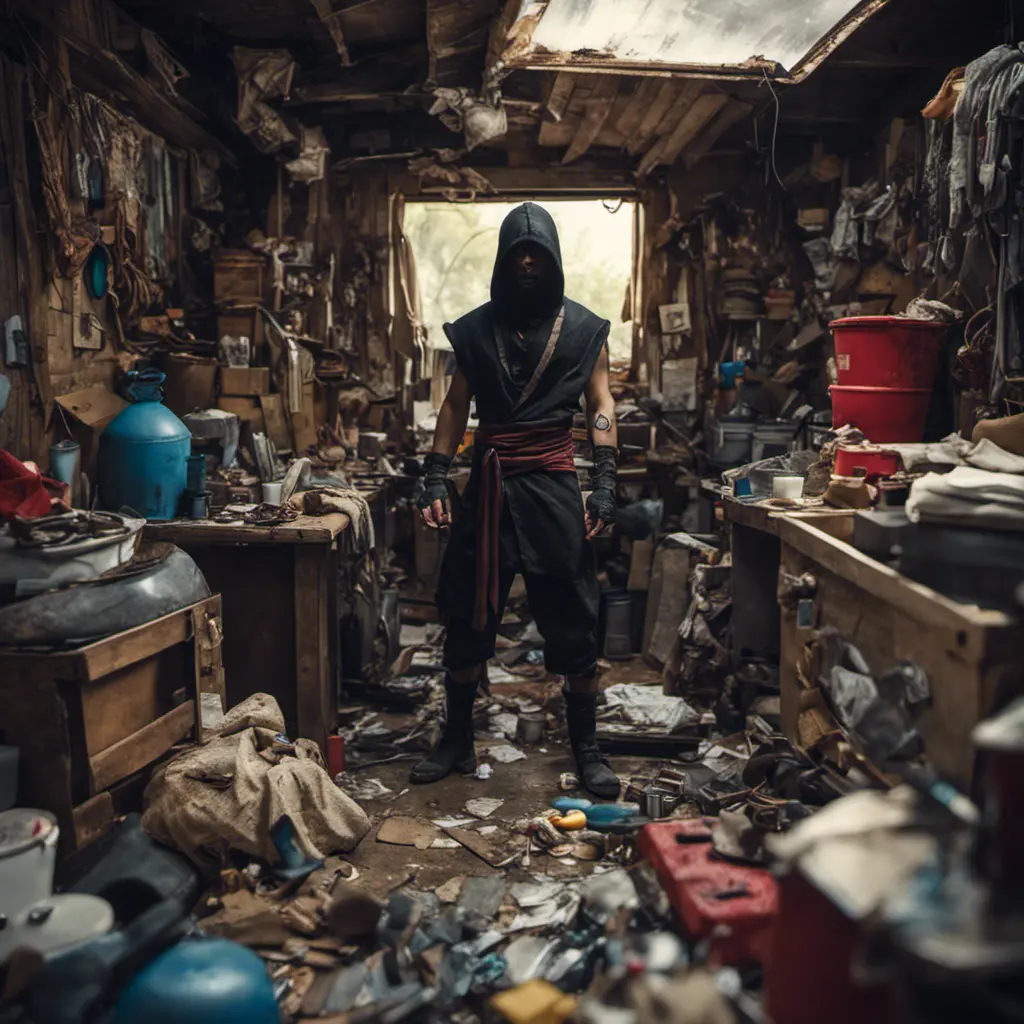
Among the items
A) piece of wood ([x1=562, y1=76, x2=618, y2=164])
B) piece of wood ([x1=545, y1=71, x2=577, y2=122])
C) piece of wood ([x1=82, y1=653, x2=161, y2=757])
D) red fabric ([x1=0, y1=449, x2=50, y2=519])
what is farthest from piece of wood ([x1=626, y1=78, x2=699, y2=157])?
piece of wood ([x1=82, y1=653, x2=161, y2=757])

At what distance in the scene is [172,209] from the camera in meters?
6.22

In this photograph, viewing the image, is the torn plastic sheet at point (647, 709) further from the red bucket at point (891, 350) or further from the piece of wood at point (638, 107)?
the piece of wood at point (638, 107)

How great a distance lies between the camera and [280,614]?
4.53 meters

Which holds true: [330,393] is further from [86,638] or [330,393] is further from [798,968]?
[798,968]

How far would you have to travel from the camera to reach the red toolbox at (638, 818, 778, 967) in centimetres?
239

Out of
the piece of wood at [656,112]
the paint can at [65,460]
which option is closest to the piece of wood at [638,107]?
the piece of wood at [656,112]

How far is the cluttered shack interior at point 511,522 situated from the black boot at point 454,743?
0.08 ft

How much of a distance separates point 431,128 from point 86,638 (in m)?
5.19

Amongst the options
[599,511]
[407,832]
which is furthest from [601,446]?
[407,832]

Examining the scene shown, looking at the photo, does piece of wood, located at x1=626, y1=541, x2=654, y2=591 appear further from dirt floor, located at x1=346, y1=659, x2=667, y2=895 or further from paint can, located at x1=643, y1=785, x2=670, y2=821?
paint can, located at x1=643, y1=785, x2=670, y2=821

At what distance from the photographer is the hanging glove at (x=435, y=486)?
414cm

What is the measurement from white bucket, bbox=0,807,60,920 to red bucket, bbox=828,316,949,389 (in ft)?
13.0

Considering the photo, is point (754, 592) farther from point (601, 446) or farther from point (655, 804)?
point (655, 804)

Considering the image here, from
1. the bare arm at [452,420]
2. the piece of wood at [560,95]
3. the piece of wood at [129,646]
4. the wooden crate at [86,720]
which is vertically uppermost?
the piece of wood at [560,95]
